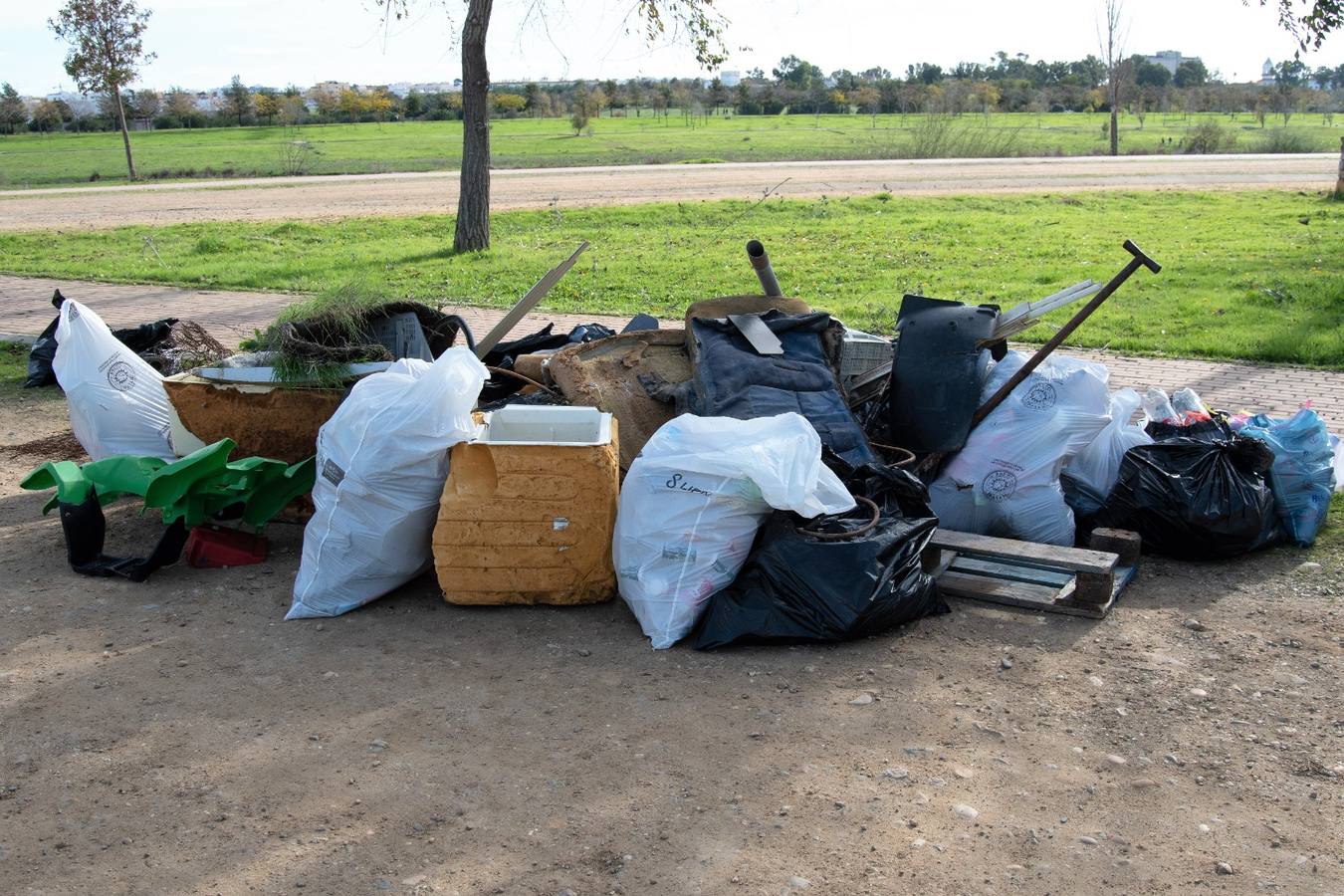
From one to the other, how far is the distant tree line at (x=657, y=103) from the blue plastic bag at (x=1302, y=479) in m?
48.8

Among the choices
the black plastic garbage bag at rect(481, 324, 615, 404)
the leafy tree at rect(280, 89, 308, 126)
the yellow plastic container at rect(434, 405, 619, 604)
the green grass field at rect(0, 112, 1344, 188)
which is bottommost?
the yellow plastic container at rect(434, 405, 619, 604)

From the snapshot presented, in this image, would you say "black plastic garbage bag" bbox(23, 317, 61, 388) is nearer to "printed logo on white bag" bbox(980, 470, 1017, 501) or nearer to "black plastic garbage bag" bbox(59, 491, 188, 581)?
"black plastic garbage bag" bbox(59, 491, 188, 581)

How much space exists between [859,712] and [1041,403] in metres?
2.09

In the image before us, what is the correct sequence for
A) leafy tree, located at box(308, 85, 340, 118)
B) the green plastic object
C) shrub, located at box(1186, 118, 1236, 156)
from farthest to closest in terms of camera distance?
1. leafy tree, located at box(308, 85, 340, 118)
2. shrub, located at box(1186, 118, 1236, 156)
3. the green plastic object

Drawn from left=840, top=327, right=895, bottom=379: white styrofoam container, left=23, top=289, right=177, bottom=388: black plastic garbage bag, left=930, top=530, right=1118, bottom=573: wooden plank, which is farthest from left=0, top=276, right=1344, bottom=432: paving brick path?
left=930, top=530, right=1118, bottom=573: wooden plank

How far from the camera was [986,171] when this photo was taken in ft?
89.9

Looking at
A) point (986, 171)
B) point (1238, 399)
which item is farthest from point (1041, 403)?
point (986, 171)

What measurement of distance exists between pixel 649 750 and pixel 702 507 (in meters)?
1.01

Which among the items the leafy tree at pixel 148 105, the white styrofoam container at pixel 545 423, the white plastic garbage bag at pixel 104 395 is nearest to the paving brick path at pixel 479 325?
the white plastic garbage bag at pixel 104 395

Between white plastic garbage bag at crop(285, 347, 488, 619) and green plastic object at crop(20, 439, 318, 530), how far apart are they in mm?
530

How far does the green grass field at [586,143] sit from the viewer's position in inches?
1335

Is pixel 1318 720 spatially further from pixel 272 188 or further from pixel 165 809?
pixel 272 188

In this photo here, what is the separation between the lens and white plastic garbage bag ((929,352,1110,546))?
200 inches

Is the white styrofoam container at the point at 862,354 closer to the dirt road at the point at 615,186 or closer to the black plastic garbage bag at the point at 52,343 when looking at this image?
the black plastic garbage bag at the point at 52,343
